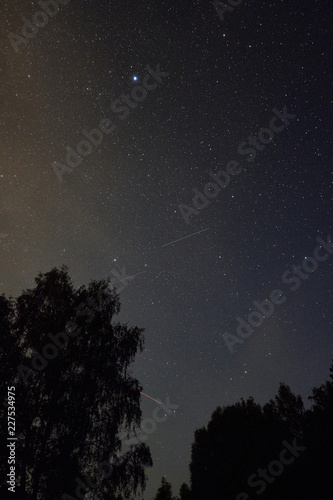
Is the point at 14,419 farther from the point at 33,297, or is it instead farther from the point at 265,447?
the point at 265,447

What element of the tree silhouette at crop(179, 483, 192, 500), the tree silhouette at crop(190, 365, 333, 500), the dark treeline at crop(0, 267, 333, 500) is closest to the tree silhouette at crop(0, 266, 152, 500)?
the dark treeline at crop(0, 267, 333, 500)

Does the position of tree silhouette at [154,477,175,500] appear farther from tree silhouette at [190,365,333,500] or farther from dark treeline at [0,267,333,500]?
dark treeline at [0,267,333,500]

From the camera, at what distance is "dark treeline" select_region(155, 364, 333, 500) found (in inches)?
693

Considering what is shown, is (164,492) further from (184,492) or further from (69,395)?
(69,395)

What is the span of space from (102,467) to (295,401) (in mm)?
28932

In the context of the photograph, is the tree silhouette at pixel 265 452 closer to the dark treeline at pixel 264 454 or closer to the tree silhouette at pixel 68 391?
the dark treeline at pixel 264 454

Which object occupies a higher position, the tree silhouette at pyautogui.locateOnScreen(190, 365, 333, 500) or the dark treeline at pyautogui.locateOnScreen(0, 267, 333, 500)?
the dark treeline at pyautogui.locateOnScreen(0, 267, 333, 500)

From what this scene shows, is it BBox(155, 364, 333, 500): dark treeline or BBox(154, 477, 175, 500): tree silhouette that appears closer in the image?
BBox(155, 364, 333, 500): dark treeline

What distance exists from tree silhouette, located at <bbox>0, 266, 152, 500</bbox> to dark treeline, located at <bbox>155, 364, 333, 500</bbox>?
11239 mm

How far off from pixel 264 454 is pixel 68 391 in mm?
17249

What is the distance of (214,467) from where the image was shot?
24.0m

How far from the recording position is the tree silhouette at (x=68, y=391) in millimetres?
10023

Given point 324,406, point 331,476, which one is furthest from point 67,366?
point 324,406

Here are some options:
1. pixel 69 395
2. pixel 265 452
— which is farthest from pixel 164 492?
pixel 69 395
